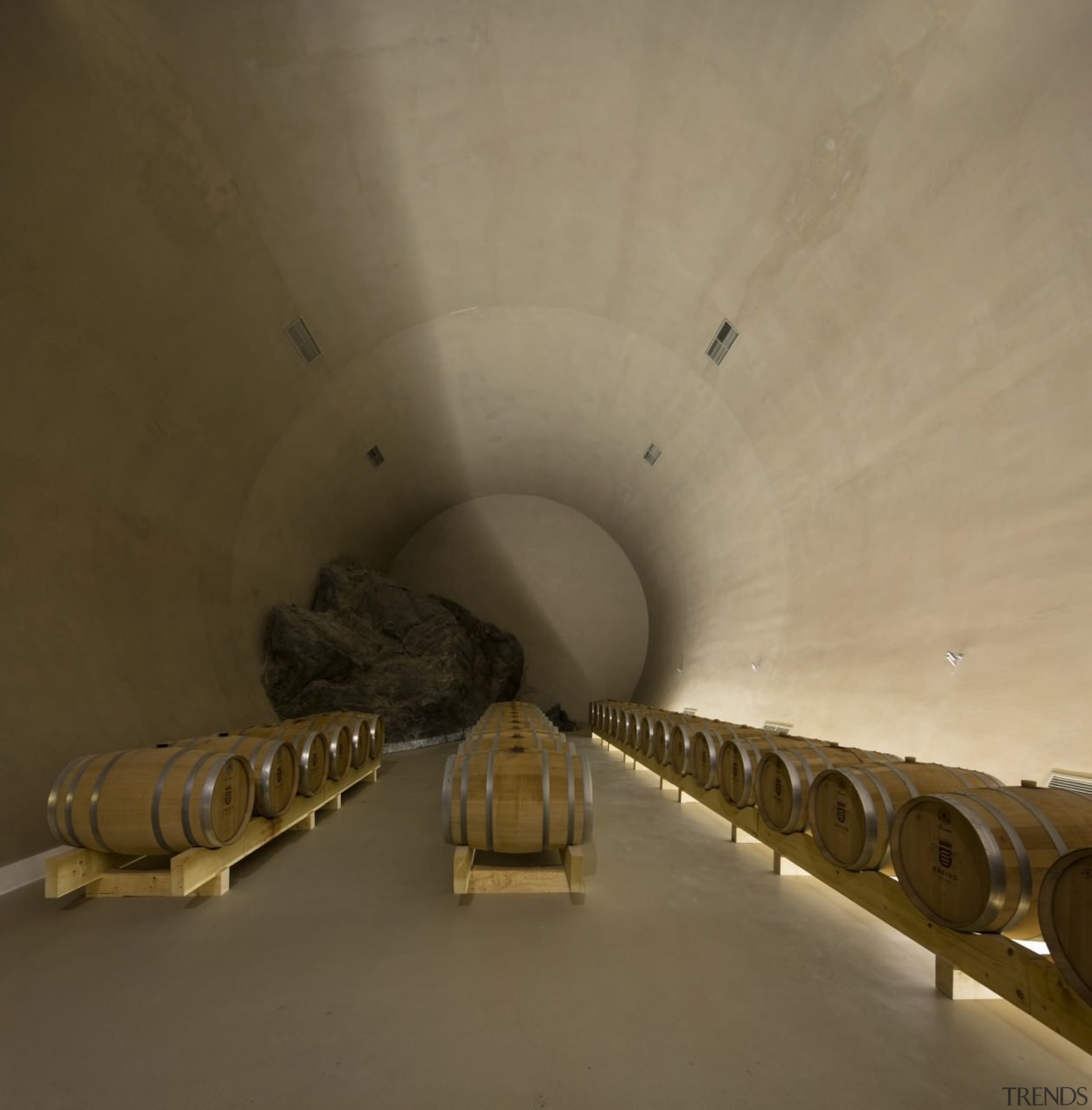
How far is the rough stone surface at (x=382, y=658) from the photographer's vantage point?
8.75 metres

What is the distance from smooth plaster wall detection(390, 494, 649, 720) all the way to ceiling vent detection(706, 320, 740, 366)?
8.32 metres

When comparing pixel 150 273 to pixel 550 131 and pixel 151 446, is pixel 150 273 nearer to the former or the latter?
pixel 151 446

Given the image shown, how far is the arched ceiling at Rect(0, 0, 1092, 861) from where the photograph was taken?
3.64 meters

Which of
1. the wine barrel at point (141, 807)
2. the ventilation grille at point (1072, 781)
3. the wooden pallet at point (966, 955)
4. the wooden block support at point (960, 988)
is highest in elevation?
the ventilation grille at point (1072, 781)

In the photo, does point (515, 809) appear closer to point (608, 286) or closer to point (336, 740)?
point (336, 740)

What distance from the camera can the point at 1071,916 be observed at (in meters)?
1.84

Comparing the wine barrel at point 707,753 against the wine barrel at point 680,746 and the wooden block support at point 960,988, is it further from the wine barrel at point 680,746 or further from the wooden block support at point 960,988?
the wooden block support at point 960,988

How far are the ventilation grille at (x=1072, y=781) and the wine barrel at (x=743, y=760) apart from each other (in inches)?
49.7

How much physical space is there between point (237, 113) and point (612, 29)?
8.79 feet

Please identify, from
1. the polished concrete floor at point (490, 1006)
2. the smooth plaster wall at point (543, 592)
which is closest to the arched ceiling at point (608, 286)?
the polished concrete floor at point (490, 1006)

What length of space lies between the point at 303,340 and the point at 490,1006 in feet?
21.6

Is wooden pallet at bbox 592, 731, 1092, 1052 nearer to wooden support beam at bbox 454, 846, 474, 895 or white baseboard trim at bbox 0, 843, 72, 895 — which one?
wooden support beam at bbox 454, 846, 474, 895

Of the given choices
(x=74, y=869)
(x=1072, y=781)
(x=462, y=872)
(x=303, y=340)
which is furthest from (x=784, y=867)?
(x=303, y=340)

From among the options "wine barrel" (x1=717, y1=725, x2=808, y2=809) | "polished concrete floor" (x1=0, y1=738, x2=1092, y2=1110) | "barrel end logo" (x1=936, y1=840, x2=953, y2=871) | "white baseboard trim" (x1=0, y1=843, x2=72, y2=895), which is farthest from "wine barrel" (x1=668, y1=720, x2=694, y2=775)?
"white baseboard trim" (x1=0, y1=843, x2=72, y2=895)
